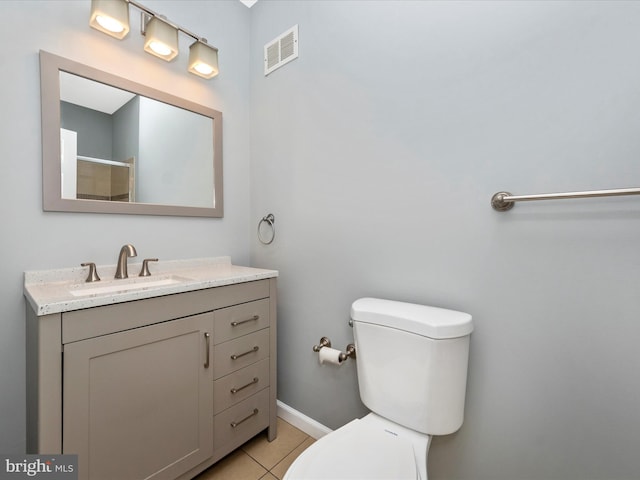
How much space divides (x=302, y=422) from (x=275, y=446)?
0.18m

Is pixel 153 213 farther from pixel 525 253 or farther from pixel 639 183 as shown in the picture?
pixel 639 183

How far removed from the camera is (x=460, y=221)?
1062 mm

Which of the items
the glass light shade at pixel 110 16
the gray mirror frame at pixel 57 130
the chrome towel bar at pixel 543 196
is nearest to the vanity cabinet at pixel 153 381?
the gray mirror frame at pixel 57 130

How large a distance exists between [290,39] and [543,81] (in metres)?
1.28

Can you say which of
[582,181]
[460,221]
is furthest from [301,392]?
[582,181]

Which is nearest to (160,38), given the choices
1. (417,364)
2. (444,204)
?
(444,204)

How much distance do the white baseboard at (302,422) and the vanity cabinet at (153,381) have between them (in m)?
0.20

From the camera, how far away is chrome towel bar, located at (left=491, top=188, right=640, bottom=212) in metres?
0.75

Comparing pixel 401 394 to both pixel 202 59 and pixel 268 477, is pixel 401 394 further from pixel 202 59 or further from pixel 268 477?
pixel 202 59

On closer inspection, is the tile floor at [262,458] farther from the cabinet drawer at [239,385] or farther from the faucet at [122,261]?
the faucet at [122,261]

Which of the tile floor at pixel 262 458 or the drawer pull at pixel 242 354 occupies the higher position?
the drawer pull at pixel 242 354

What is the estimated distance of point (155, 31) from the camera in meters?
1.35

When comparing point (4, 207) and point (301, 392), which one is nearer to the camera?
point (4, 207)

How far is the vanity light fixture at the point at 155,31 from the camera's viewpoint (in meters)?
1.19
